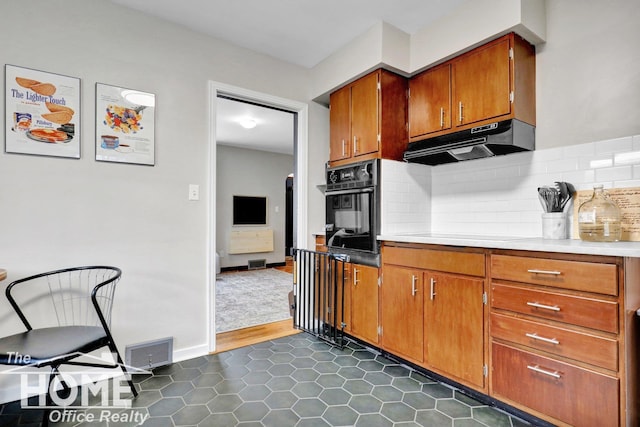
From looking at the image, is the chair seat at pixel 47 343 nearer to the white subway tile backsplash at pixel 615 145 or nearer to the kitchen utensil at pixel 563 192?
the kitchen utensil at pixel 563 192

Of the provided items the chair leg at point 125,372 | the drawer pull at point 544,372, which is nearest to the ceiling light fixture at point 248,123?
the chair leg at point 125,372

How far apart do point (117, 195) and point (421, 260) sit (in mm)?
2106

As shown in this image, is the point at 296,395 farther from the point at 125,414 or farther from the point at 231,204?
the point at 231,204

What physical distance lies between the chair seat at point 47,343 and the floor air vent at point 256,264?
199 inches

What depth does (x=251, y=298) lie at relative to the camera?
14.1ft

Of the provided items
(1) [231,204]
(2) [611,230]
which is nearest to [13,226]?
(2) [611,230]

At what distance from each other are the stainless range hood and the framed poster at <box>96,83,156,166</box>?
1.94 m

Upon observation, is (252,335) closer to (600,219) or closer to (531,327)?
(531,327)

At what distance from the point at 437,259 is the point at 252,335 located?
1800mm

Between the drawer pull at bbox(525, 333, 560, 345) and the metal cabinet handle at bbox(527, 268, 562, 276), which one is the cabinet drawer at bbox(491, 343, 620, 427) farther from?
the metal cabinet handle at bbox(527, 268, 562, 276)

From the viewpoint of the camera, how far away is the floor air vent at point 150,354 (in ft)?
7.18

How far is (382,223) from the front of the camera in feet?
8.32

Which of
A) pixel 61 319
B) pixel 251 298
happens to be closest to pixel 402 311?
pixel 61 319

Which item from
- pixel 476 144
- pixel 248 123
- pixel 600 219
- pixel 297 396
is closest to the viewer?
pixel 600 219
